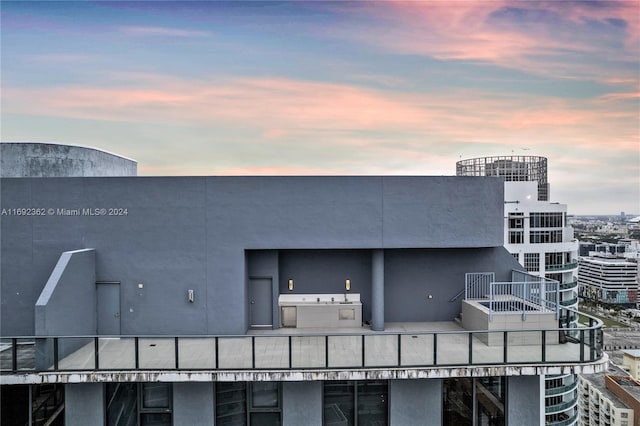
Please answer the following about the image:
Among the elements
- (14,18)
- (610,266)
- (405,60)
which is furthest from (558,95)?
(610,266)

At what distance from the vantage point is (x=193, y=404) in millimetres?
7953

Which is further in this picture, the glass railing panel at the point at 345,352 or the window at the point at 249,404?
the window at the point at 249,404

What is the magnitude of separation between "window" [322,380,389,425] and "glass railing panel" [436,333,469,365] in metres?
1.43

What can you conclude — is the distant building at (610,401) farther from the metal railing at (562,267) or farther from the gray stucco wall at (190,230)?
the gray stucco wall at (190,230)

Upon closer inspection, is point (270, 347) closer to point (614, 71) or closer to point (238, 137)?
point (238, 137)

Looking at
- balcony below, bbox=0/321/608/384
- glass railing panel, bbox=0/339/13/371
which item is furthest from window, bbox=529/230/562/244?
glass railing panel, bbox=0/339/13/371

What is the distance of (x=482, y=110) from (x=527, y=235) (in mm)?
25943

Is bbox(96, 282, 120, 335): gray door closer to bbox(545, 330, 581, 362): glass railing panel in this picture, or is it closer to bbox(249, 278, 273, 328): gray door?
bbox(249, 278, 273, 328): gray door

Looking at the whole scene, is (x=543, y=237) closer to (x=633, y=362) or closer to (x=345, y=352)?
(x=345, y=352)

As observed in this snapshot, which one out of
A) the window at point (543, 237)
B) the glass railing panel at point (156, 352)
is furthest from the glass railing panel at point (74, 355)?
the window at point (543, 237)

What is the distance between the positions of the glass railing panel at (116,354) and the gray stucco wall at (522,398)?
27.2 ft

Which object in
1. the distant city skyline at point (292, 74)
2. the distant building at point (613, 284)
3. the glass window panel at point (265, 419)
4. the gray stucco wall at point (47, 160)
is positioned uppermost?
the distant city skyline at point (292, 74)

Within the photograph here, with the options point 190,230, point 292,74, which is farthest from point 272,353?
point 292,74

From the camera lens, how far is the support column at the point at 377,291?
9867 millimetres
